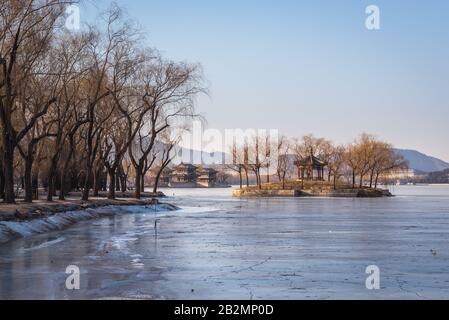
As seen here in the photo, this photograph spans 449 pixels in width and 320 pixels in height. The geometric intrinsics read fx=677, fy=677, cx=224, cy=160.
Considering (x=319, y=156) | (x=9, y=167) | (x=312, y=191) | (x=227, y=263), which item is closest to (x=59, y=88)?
(x=9, y=167)

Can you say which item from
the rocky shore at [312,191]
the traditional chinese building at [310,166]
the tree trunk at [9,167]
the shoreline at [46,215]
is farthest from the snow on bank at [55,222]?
the traditional chinese building at [310,166]

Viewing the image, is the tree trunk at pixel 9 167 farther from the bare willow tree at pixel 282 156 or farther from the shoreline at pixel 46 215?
the bare willow tree at pixel 282 156

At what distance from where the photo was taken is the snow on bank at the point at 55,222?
23455 mm

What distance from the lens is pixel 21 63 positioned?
3253 cm

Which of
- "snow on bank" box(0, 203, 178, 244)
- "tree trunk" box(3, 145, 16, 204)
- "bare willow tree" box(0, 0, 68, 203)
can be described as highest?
"bare willow tree" box(0, 0, 68, 203)

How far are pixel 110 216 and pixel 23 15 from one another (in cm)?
1344

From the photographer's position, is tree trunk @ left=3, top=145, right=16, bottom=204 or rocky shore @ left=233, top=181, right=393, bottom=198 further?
→ rocky shore @ left=233, top=181, right=393, bottom=198

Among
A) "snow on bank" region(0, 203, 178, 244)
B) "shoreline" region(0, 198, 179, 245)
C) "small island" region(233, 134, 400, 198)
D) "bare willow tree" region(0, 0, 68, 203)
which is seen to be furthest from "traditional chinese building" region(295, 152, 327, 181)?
"bare willow tree" region(0, 0, 68, 203)

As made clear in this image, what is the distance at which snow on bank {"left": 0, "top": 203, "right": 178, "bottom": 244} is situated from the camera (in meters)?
23.5

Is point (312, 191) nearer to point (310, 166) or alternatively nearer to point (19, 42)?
point (310, 166)

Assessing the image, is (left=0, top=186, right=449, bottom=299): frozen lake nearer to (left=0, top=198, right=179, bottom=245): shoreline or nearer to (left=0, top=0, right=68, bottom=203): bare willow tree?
(left=0, top=198, right=179, bottom=245): shoreline

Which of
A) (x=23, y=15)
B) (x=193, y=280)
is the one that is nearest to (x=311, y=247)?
(x=193, y=280)

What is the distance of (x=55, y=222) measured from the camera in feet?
96.3

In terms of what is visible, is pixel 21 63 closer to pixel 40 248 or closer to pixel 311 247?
pixel 40 248
